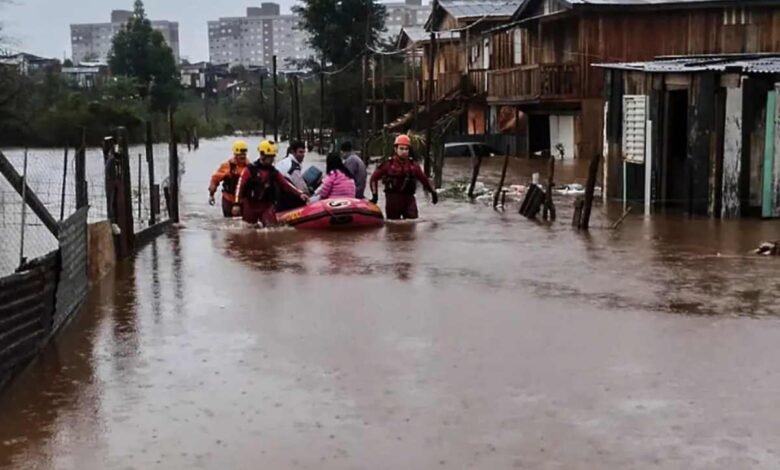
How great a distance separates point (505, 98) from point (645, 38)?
17.9 ft

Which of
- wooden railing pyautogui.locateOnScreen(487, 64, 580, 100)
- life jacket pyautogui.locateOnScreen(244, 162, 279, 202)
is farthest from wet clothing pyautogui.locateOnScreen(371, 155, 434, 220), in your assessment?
wooden railing pyautogui.locateOnScreen(487, 64, 580, 100)

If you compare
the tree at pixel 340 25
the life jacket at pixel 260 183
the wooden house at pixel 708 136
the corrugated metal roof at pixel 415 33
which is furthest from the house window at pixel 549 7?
the tree at pixel 340 25

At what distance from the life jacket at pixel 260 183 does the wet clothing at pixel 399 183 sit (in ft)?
5.74

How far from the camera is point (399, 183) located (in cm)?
1922

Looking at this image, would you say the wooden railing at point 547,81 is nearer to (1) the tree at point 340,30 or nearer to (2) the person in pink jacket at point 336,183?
(2) the person in pink jacket at point 336,183

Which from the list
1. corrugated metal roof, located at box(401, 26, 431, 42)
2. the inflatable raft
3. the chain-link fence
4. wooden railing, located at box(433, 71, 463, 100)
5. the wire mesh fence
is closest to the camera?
the chain-link fence

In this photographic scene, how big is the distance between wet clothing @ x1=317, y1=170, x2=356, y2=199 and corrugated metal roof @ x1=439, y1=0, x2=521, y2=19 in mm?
32036

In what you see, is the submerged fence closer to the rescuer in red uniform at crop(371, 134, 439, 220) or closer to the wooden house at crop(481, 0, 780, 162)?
the rescuer in red uniform at crop(371, 134, 439, 220)

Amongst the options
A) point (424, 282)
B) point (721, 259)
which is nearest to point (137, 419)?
point (424, 282)

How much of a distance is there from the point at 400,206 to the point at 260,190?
2529 mm

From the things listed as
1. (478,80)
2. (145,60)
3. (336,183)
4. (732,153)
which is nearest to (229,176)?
(336,183)

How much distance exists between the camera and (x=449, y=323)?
10.4 metres

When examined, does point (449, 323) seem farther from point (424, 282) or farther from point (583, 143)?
point (583, 143)

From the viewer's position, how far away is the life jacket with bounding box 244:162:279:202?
1798cm
